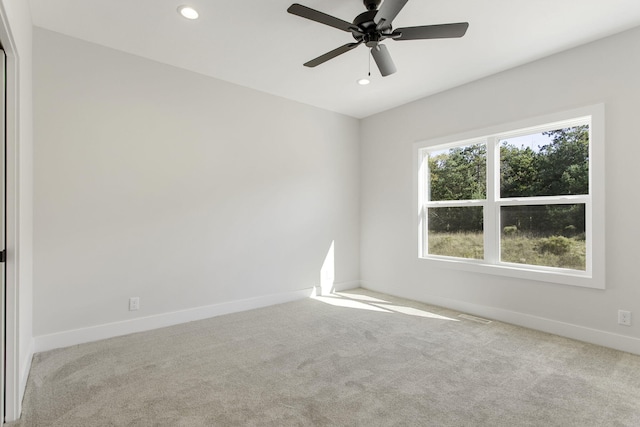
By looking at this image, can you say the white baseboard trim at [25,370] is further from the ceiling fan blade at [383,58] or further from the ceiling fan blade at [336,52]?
the ceiling fan blade at [383,58]

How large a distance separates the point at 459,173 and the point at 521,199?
2.73 ft

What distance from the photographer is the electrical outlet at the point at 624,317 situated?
2.77m

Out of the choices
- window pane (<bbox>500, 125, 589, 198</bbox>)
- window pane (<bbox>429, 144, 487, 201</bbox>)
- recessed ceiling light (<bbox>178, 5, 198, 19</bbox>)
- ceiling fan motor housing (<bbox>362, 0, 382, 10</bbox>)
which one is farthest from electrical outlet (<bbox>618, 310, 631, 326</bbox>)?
recessed ceiling light (<bbox>178, 5, 198, 19</bbox>)

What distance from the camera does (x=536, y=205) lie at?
3.44 m

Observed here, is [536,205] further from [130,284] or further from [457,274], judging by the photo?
[130,284]

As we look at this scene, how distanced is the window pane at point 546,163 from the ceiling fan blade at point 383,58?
183 centimetres

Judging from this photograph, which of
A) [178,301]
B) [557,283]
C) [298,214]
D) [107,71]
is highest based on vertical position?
[107,71]

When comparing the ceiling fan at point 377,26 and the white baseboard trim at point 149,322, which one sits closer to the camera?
the ceiling fan at point 377,26

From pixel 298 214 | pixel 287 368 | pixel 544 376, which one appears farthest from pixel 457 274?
pixel 287 368

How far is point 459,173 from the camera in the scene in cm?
416

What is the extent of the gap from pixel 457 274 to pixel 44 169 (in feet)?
14.4

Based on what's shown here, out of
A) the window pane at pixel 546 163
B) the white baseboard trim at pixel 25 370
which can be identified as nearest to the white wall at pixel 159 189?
the white baseboard trim at pixel 25 370

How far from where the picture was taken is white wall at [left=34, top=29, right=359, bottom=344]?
2.86m

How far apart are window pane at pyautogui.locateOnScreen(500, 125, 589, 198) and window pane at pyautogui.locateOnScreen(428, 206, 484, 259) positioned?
0.46 m
